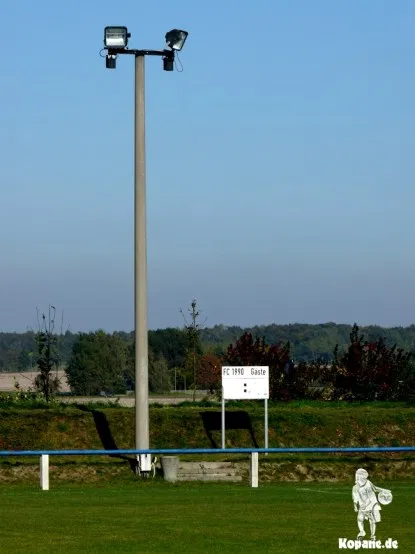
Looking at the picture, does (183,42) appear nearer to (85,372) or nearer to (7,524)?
(7,524)

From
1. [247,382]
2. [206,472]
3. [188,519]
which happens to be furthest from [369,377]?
[188,519]

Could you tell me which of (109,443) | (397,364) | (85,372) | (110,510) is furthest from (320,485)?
(85,372)

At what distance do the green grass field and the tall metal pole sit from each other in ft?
9.90

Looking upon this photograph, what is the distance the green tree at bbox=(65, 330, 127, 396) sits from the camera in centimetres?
8356

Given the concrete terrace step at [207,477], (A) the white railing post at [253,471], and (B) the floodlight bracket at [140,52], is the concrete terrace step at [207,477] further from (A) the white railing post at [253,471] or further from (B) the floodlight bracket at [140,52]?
(B) the floodlight bracket at [140,52]

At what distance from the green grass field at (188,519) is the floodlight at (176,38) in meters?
9.76

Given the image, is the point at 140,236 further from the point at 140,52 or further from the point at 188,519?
the point at 188,519

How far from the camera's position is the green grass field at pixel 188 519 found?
632 inches

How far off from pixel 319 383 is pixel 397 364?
322 centimetres

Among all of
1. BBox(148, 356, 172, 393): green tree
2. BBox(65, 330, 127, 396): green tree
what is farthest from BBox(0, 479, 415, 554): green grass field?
BBox(148, 356, 172, 393): green tree

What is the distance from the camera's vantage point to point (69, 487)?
27344mm

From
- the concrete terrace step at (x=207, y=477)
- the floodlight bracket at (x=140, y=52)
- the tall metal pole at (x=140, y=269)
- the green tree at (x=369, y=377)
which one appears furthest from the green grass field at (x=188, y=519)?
the green tree at (x=369, y=377)

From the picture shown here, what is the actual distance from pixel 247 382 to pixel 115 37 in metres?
8.98

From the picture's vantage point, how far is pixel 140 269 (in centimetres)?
2948
